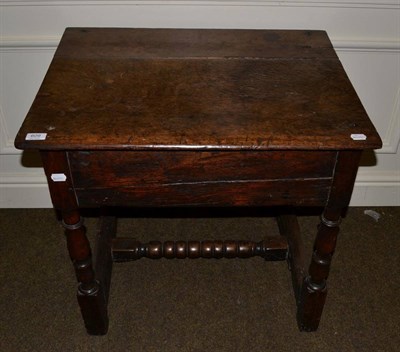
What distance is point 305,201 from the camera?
1208 millimetres

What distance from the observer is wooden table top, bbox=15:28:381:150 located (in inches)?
42.2

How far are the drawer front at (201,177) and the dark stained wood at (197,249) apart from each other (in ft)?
1.46

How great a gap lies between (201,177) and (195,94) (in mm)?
208

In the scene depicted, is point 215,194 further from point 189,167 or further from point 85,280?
point 85,280

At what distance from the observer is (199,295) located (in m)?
1.69

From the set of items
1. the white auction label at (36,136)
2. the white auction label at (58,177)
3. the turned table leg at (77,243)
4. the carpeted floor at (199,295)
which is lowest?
the carpeted floor at (199,295)

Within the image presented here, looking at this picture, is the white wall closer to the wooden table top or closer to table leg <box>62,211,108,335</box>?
the wooden table top

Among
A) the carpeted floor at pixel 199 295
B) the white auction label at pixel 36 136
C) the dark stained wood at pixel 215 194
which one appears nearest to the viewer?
the white auction label at pixel 36 136

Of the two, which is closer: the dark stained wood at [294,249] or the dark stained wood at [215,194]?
the dark stained wood at [215,194]

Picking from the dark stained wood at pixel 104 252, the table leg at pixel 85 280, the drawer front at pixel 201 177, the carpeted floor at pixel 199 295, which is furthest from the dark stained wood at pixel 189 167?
the carpeted floor at pixel 199 295

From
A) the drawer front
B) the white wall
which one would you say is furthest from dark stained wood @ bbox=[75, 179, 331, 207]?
the white wall

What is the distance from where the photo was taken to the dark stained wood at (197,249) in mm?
1624

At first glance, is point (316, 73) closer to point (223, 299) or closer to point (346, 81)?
point (346, 81)

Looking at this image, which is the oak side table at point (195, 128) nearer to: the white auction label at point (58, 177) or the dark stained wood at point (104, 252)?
the white auction label at point (58, 177)
